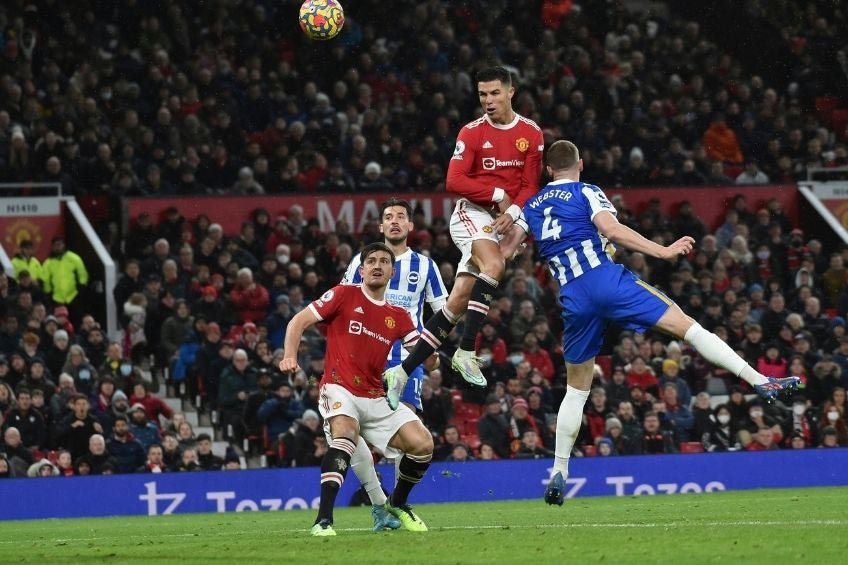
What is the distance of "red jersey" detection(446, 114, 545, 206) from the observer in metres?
12.4

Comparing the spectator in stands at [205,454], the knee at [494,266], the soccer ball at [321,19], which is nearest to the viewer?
the knee at [494,266]

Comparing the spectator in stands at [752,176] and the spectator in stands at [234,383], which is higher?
the spectator in stands at [752,176]

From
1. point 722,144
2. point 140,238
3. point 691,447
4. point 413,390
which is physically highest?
point 722,144

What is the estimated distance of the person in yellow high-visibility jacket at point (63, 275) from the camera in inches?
868

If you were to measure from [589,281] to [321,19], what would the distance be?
5104 millimetres

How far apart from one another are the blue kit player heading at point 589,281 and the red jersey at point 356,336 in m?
1.27

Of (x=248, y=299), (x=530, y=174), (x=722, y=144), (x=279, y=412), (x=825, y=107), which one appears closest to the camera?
(x=530, y=174)

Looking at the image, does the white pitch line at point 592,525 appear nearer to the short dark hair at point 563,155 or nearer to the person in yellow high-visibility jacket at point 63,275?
the short dark hair at point 563,155

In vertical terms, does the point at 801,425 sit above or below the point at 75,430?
below

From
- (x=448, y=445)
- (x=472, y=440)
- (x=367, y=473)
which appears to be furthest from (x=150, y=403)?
(x=367, y=473)

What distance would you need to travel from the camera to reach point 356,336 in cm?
1148

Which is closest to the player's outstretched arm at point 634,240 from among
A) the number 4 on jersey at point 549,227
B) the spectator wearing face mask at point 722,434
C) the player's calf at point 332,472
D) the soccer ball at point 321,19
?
the number 4 on jersey at point 549,227

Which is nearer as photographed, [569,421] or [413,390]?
[569,421]

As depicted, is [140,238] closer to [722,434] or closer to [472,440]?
[472,440]
